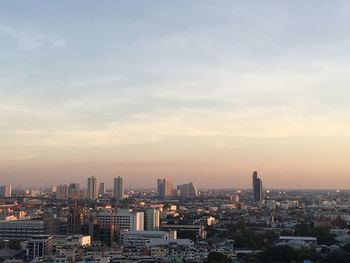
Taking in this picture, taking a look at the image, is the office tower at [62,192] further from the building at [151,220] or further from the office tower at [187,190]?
the building at [151,220]

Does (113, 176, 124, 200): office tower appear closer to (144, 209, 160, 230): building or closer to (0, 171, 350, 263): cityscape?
(0, 171, 350, 263): cityscape

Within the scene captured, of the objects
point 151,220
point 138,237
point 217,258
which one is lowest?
point 217,258

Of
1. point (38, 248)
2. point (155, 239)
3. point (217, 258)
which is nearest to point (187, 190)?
point (155, 239)

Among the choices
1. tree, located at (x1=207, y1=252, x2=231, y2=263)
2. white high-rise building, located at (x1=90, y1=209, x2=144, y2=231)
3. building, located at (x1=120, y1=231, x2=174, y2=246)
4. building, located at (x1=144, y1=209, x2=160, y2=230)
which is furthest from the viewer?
building, located at (x1=144, y1=209, x2=160, y2=230)

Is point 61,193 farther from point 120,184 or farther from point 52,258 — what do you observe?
point 52,258

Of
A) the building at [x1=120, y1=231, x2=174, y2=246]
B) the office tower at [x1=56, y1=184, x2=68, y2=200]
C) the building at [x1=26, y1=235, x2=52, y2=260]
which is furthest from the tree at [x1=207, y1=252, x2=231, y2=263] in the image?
the office tower at [x1=56, y1=184, x2=68, y2=200]

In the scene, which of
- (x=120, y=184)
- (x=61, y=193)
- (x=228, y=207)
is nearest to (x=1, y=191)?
(x=61, y=193)

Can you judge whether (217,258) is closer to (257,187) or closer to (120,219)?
(120,219)

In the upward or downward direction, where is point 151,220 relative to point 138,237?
upward
